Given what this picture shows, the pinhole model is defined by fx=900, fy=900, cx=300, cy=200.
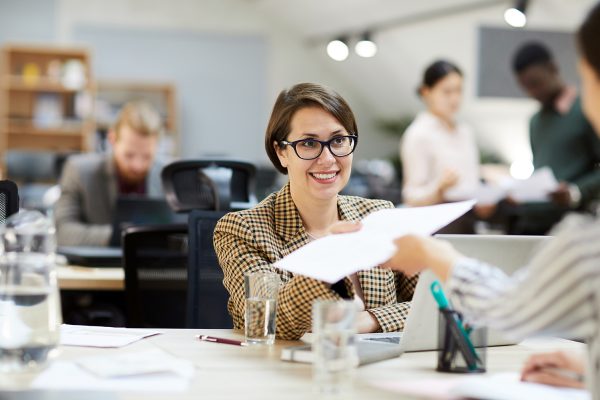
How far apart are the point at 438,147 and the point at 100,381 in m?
3.68

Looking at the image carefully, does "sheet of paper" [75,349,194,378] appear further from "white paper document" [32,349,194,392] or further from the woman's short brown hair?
the woman's short brown hair

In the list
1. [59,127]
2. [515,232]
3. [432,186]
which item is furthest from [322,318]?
[59,127]

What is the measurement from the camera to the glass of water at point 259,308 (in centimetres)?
178

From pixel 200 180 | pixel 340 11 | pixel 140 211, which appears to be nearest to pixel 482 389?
pixel 200 180

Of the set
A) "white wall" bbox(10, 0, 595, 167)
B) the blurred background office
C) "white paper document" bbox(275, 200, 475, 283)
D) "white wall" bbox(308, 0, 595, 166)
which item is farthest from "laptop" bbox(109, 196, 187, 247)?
"white wall" bbox(10, 0, 595, 167)

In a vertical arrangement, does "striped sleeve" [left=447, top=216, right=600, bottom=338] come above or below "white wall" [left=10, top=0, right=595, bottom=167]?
below

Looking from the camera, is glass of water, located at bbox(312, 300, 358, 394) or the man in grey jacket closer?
glass of water, located at bbox(312, 300, 358, 394)

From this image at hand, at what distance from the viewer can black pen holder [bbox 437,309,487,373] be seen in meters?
1.56

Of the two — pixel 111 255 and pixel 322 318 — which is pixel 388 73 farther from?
pixel 322 318

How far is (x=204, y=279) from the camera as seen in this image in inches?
95.8

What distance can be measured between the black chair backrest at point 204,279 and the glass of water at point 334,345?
1080 mm

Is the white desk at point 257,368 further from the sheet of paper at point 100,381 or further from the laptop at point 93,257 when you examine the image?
the laptop at point 93,257

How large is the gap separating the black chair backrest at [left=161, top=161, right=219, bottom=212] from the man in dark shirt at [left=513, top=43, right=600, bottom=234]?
8.05ft

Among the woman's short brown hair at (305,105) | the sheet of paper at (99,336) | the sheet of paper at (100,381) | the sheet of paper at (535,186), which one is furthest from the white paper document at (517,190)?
the sheet of paper at (100,381)
